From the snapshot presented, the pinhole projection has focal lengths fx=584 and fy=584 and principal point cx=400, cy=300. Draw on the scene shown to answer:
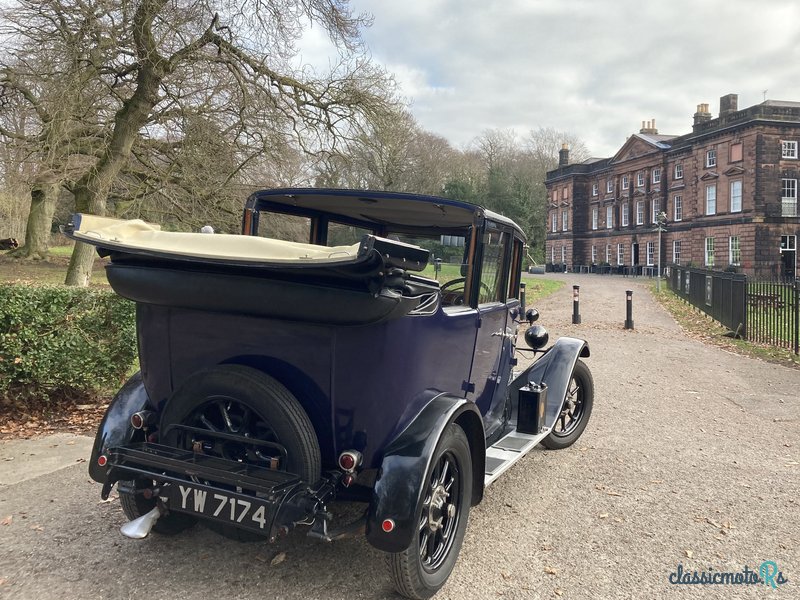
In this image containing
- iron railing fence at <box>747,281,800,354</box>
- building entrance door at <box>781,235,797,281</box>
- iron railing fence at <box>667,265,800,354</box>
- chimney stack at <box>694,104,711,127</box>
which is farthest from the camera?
chimney stack at <box>694,104,711,127</box>

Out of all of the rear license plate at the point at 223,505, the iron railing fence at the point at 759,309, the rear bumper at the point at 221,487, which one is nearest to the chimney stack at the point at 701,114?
the iron railing fence at the point at 759,309

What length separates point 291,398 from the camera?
272cm

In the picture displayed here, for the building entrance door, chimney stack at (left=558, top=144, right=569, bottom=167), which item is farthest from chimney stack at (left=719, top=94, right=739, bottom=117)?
chimney stack at (left=558, top=144, right=569, bottom=167)

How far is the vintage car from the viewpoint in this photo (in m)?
2.55

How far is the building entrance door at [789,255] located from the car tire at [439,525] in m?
46.4

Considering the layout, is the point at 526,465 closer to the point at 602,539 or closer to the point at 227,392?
the point at 602,539

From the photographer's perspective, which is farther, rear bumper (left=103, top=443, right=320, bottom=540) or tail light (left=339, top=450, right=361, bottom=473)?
tail light (left=339, top=450, right=361, bottom=473)

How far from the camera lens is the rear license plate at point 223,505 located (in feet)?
8.30

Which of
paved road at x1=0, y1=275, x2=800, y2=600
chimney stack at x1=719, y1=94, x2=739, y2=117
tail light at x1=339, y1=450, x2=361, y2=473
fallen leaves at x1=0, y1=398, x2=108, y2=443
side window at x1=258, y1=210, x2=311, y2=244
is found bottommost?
paved road at x1=0, y1=275, x2=800, y2=600

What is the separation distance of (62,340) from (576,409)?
495 centimetres

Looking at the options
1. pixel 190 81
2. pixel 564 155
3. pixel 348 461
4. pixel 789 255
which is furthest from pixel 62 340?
pixel 564 155

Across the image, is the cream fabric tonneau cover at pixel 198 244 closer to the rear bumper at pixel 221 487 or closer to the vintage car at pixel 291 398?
the vintage car at pixel 291 398

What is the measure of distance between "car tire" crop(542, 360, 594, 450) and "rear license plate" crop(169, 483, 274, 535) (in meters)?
3.43

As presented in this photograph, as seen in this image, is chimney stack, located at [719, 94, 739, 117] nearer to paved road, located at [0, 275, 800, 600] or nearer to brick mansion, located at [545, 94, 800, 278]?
brick mansion, located at [545, 94, 800, 278]
